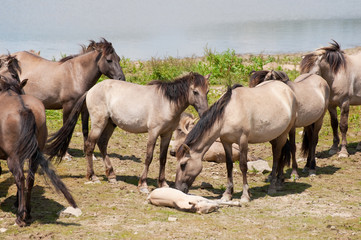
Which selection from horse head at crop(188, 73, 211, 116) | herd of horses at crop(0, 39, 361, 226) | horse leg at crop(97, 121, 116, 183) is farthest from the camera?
horse leg at crop(97, 121, 116, 183)

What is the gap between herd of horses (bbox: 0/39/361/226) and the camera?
6.38 meters

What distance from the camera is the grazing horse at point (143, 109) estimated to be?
827 centimetres

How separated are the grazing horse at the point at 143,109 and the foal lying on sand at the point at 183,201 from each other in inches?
33.8

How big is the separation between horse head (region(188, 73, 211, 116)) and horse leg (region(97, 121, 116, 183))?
1.64 meters

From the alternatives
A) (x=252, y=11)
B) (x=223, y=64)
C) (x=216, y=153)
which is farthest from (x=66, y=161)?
(x=252, y=11)

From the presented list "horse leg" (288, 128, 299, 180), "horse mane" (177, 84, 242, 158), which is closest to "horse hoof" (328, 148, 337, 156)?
"horse leg" (288, 128, 299, 180)

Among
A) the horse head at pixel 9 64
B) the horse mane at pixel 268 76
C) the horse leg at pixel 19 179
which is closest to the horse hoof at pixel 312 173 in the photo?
the horse mane at pixel 268 76

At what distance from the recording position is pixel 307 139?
33.7 ft

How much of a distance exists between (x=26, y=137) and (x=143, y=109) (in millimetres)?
2552

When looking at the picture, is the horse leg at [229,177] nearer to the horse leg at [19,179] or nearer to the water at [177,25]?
the horse leg at [19,179]

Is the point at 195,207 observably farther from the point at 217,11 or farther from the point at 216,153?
the point at 217,11

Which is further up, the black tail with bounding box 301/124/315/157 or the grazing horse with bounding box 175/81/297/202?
the grazing horse with bounding box 175/81/297/202

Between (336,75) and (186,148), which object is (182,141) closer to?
(186,148)

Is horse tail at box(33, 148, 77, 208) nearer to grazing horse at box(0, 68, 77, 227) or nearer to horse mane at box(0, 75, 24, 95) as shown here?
grazing horse at box(0, 68, 77, 227)
